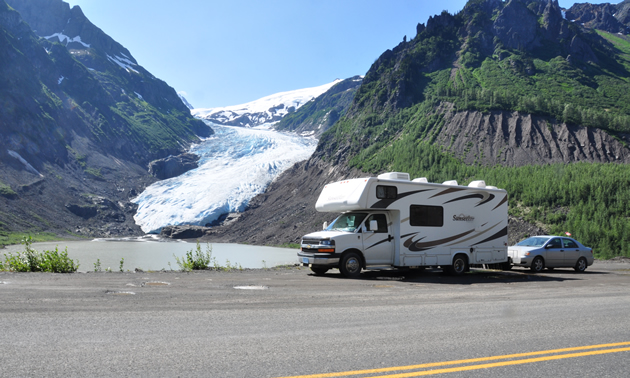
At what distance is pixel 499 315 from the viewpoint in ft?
27.8

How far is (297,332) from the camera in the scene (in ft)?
21.6

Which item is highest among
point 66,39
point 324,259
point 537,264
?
point 66,39

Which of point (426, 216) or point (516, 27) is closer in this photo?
point (426, 216)

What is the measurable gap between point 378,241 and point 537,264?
9046mm

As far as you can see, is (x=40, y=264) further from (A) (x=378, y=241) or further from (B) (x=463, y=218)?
(B) (x=463, y=218)

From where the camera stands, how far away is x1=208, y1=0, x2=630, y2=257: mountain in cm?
5084

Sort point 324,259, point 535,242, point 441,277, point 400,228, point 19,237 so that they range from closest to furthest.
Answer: point 324,259, point 400,228, point 441,277, point 535,242, point 19,237

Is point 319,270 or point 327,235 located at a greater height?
point 327,235

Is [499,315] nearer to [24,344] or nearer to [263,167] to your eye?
[24,344]

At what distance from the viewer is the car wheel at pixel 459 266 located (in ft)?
56.7

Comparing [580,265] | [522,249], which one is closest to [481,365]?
[522,249]

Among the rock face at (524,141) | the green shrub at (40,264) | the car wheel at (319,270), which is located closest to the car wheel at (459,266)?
the car wheel at (319,270)

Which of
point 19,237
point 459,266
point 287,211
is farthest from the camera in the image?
point 287,211

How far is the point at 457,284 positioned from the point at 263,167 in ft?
329
